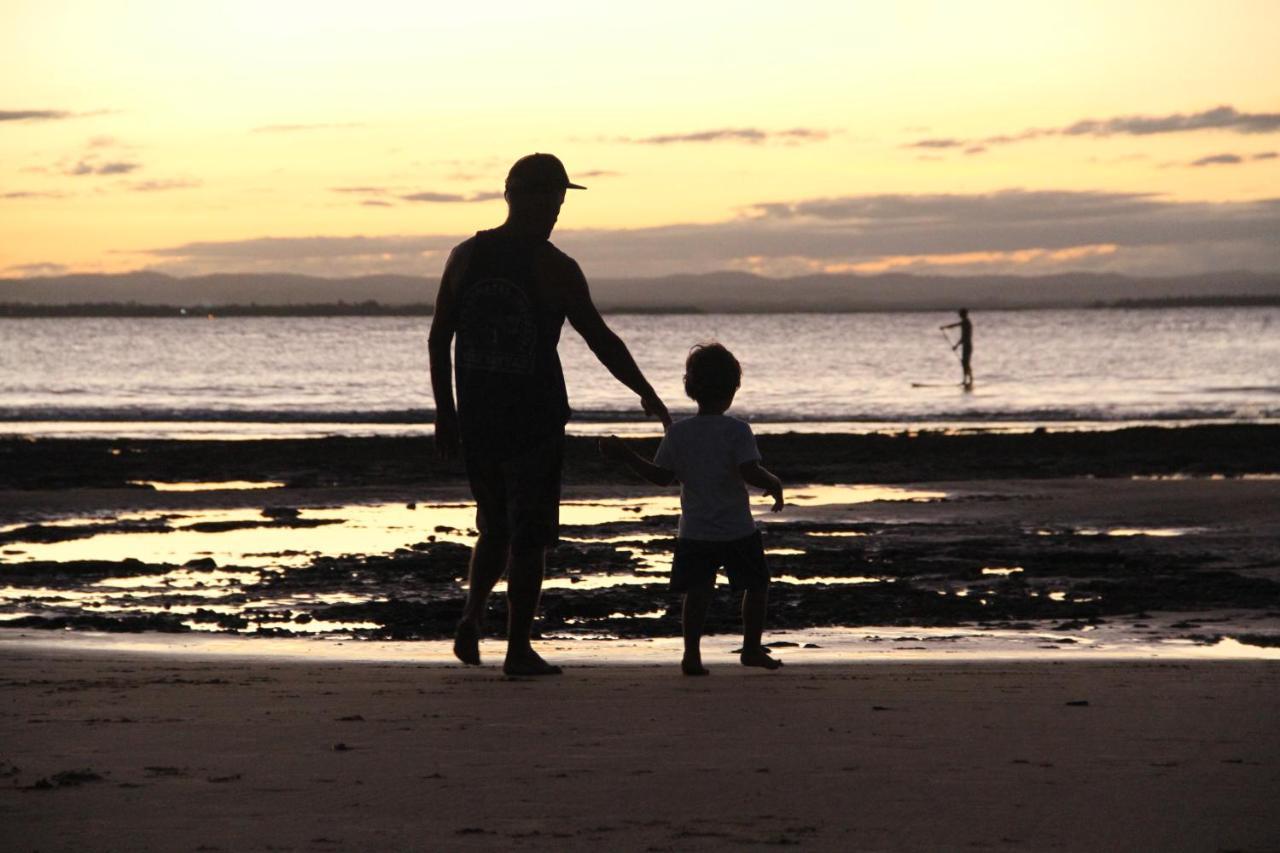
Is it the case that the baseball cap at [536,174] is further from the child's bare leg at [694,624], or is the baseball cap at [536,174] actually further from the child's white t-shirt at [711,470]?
the child's bare leg at [694,624]

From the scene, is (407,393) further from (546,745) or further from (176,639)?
A: (546,745)

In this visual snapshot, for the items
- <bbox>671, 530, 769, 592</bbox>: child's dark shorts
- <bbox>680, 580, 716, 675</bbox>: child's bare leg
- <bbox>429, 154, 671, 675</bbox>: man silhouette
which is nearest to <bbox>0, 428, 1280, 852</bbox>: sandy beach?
<bbox>680, 580, 716, 675</bbox>: child's bare leg

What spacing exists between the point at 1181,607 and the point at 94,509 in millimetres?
10439

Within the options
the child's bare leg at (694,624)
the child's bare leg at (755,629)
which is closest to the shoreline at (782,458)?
the child's bare leg at (755,629)

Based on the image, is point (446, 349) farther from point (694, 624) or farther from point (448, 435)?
point (694, 624)

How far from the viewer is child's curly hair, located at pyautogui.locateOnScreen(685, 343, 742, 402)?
6.38 metres

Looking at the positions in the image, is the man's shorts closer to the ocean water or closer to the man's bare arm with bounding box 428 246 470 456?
the man's bare arm with bounding box 428 246 470 456

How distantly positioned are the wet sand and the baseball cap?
192 cm

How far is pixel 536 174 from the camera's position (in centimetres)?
637

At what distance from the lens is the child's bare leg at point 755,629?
21.8 ft

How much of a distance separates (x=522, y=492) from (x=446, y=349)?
2.20ft

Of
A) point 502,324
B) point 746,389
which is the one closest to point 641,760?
point 502,324

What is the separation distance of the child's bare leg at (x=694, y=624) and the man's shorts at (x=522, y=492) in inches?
23.9

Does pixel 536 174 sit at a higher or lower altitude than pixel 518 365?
higher
